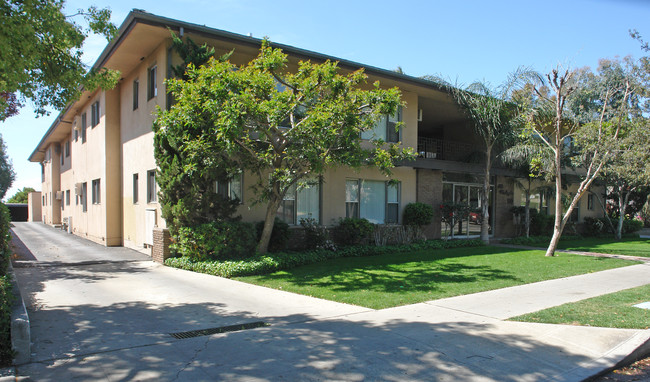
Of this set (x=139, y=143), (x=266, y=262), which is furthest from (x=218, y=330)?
(x=139, y=143)

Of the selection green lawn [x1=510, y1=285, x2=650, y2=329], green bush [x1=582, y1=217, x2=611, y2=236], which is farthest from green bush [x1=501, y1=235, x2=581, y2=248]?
green lawn [x1=510, y1=285, x2=650, y2=329]

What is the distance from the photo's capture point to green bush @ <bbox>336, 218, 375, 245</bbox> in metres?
14.1

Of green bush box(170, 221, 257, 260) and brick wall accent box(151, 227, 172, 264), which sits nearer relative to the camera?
green bush box(170, 221, 257, 260)

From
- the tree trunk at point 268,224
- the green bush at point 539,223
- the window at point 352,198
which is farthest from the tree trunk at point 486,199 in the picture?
the tree trunk at point 268,224

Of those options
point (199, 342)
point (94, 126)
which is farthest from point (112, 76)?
point (94, 126)

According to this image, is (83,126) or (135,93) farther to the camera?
(83,126)

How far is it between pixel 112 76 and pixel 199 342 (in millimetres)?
6850

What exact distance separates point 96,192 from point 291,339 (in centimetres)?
1574

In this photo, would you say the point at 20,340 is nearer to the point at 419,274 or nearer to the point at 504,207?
the point at 419,274

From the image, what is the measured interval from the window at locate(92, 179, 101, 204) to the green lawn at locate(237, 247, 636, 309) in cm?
1087

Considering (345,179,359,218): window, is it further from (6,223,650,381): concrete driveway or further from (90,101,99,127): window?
(90,101,99,127): window

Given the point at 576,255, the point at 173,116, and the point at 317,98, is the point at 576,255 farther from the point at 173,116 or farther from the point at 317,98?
the point at 173,116

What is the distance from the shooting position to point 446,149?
20.0 metres

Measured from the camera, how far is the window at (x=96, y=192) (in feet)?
58.1
